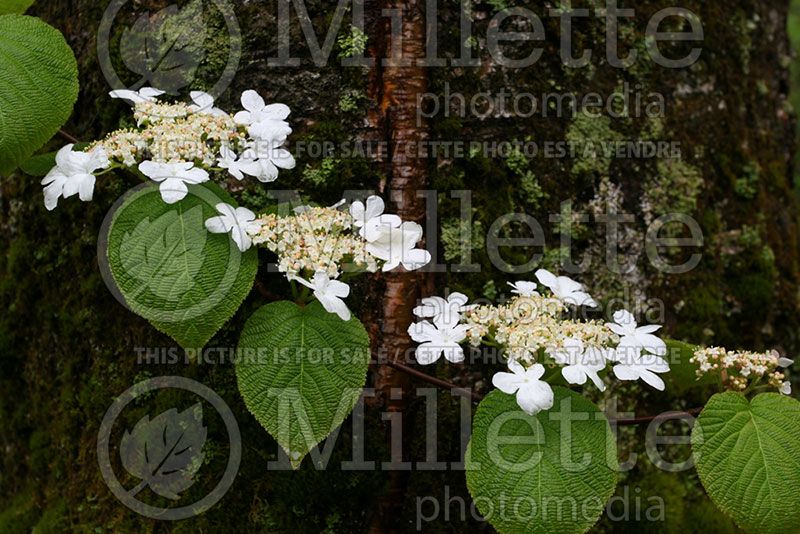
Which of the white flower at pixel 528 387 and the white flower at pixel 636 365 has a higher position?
the white flower at pixel 528 387

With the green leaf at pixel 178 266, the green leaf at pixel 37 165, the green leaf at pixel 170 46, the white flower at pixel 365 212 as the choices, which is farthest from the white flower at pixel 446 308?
the green leaf at pixel 37 165

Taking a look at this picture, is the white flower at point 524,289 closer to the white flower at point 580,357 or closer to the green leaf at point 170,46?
the white flower at point 580,357

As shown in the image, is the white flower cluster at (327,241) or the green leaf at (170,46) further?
the green leaf at (170,46)

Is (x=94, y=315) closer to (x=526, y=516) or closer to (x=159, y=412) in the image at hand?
(x=159, y=412)

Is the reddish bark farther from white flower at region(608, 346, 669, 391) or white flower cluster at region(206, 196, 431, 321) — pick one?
white flower at region(608, 346, 669, 391)

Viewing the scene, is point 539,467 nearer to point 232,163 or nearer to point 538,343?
point 538,343

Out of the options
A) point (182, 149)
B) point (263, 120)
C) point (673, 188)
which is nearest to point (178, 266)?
point (182, 149)

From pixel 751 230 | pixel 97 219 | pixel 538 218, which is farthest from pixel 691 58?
pixel 97 219
